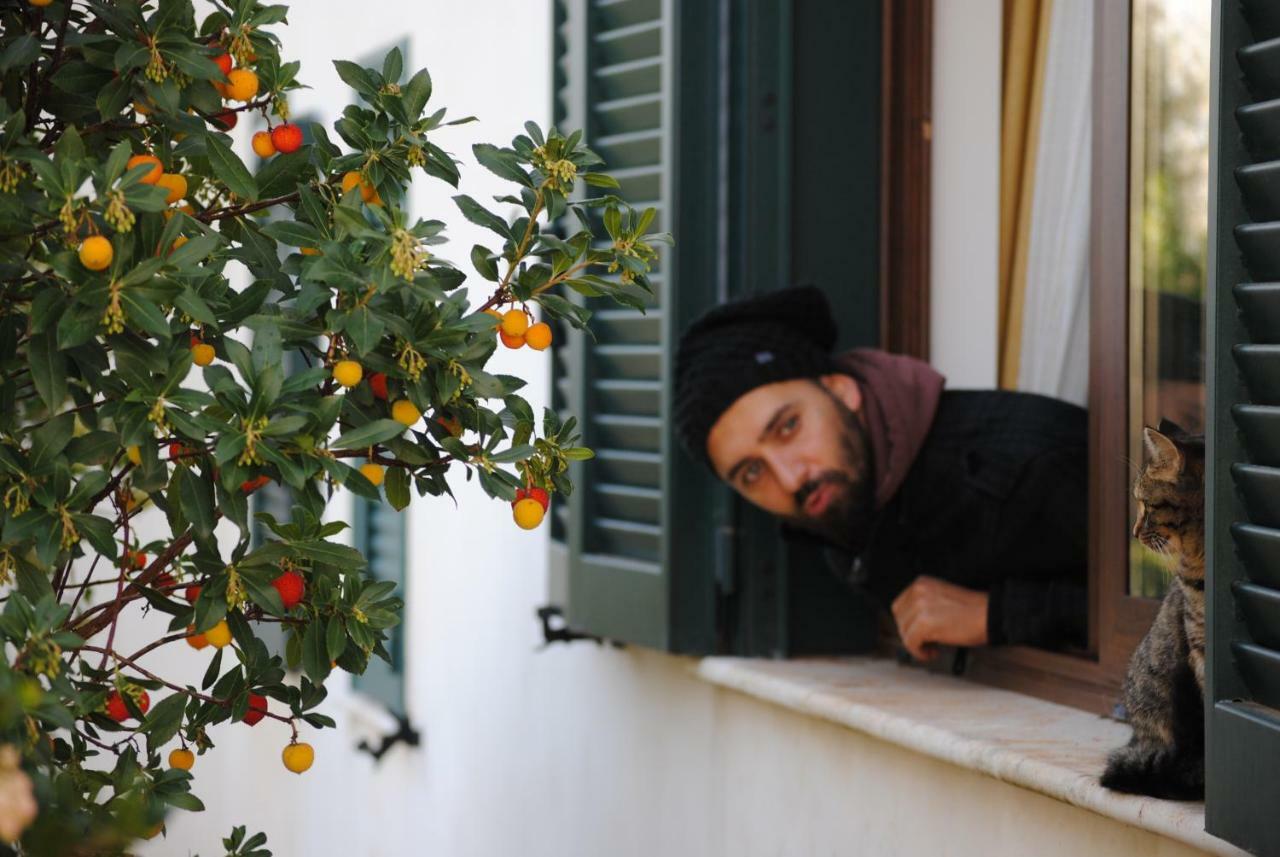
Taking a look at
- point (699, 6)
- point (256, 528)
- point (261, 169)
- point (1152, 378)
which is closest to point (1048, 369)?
point (1152, 378)

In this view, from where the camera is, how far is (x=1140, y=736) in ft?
6.47

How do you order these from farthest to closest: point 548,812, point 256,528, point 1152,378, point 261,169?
1. point 256,528
2. point 548,812
3. point 1152,378
4. point 261,169

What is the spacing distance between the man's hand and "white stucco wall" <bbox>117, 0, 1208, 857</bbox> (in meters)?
0.21

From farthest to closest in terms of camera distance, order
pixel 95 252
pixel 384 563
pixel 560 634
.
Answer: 1. pixel 384 563
2. pixel 560 634
3. pixel 95 252

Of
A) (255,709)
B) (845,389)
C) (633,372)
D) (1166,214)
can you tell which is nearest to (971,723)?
(845,389)

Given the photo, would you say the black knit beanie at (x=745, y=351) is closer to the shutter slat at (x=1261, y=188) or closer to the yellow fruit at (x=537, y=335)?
the shutter slat at (x=1261, y=188)

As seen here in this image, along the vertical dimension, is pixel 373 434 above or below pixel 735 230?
below

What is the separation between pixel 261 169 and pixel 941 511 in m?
1.64

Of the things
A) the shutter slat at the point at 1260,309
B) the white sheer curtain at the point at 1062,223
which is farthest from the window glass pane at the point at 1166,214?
the shutter slat at the point at 1260,309

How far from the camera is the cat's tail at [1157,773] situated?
1.92m

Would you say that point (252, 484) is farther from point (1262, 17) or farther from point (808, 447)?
point (808, 447)

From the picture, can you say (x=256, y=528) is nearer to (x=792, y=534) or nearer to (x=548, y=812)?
(x=548, y=812)

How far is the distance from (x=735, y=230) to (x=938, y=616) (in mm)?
926

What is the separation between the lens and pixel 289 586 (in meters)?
1.38
